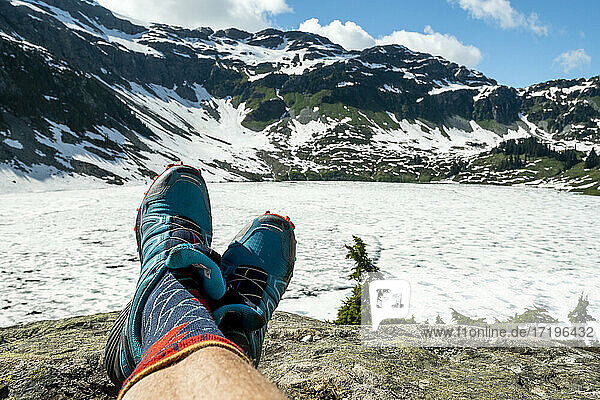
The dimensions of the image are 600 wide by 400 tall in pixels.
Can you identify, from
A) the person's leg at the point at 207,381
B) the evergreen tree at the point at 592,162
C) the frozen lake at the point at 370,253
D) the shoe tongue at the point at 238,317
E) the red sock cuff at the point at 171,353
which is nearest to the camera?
the person's leg at the point at 207,381

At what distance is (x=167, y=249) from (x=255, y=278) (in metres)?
0.80

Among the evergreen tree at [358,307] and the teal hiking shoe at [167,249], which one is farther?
the evergreen tree at [358,307]

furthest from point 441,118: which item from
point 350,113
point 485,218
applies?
point 485,218

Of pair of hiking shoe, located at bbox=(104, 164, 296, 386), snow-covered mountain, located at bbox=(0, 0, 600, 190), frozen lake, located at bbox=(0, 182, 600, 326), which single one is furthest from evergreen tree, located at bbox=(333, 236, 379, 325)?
snow-covered mountain, located at bbox=(0, 0, 600, 190)

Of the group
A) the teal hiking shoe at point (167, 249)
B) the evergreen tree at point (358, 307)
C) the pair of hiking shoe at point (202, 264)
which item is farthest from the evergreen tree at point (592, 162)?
the teal hiking shoe at point (167, 249)

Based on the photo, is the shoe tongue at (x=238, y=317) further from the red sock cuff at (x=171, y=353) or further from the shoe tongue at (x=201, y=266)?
the red sock cuff at (x=171, y=353)

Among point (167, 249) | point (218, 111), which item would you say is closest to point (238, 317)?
point (167, 249)

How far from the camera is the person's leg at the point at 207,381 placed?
103cm

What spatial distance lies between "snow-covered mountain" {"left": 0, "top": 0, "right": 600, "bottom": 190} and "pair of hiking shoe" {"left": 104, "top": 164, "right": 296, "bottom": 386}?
129 feet

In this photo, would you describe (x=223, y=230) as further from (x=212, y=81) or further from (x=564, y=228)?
(x=212, y=81)

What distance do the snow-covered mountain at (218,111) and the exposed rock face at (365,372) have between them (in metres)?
40.6

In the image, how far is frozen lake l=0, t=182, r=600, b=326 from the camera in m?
5.83

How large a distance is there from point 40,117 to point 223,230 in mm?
56231

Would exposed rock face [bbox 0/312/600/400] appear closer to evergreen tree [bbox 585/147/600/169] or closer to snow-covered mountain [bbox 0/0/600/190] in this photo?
snow-covered mountain [bbox 0/0/600/190]
